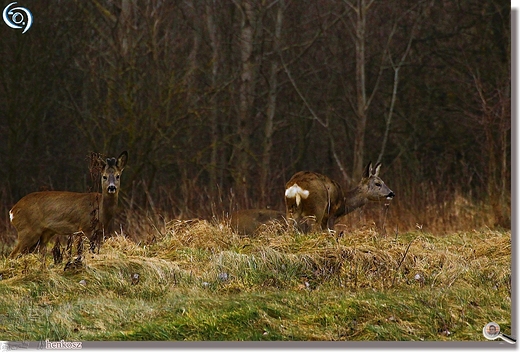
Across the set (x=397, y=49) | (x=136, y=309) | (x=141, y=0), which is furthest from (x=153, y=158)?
(x=136, y=309)

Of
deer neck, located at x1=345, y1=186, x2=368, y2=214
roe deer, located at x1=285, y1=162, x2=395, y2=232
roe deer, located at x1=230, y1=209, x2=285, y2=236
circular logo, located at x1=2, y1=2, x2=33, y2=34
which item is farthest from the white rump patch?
circular logo, located at x1=2, y1=2, x2=33, y2=34

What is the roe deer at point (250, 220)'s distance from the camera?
9.44 metres

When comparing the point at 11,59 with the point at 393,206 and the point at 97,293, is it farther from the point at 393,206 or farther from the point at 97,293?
the point at 97,293

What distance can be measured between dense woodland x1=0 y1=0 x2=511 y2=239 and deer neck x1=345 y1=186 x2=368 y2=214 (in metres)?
0.77

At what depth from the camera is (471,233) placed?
10156mm

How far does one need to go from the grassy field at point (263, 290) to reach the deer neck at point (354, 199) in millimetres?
2514

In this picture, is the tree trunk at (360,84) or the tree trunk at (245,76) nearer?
the tree trunk at (360,84)

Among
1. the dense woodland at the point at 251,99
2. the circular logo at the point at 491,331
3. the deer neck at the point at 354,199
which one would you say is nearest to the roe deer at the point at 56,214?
the deer neck at the point at 354,199

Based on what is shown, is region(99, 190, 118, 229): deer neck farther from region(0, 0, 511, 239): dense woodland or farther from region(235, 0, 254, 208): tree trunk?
region(235, 0, 254, 208): tree trunk

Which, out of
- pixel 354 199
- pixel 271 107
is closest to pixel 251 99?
pixel 271 107

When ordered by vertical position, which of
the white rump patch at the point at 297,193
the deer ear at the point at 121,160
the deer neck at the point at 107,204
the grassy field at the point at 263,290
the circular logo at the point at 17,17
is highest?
the circular logo at the point at 17,17

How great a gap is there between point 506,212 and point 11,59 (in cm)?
768

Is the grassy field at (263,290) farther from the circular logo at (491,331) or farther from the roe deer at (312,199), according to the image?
the roe deer at (312,199)

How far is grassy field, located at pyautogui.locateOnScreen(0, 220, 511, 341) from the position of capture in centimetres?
596
